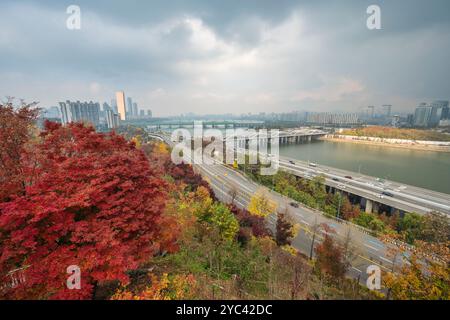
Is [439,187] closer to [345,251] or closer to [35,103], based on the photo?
[345,251]

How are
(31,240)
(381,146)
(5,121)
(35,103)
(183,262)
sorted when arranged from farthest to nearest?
1. (381,146)
2. (183,262)
3. (35,103)
4. (5,121)
5. (31,240)

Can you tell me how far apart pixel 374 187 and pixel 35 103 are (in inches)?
981

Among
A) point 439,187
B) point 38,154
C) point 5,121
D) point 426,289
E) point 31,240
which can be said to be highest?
point 5,121

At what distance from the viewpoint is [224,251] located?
717 centimetres

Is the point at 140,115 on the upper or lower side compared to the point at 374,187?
upper

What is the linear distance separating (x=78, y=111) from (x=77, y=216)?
5209cm

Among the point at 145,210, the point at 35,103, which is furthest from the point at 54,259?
the point at 35,103

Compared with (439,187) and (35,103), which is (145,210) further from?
(439,187)

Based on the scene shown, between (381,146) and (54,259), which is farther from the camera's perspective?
(381,146)

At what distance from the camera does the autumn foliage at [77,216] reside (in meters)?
3.22

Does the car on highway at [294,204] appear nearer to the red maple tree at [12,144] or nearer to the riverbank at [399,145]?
the red maple tree at [12,144]

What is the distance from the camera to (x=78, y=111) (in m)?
44.8

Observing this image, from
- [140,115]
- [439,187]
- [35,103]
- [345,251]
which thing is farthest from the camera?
[140,115]

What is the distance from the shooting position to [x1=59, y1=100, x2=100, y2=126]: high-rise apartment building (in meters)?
41.1
